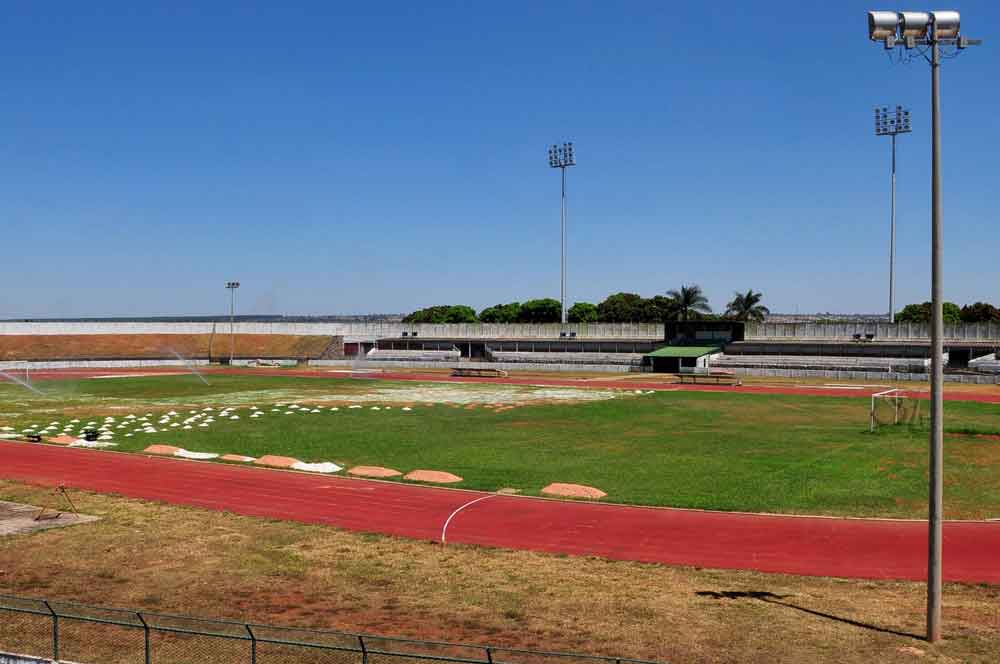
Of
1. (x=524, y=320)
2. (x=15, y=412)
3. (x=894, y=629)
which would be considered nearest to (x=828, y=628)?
(x=894, y=629)

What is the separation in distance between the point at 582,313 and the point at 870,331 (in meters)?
84.5

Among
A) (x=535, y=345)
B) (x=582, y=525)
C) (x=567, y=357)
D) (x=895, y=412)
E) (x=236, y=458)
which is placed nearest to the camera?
(x=582, y=525)

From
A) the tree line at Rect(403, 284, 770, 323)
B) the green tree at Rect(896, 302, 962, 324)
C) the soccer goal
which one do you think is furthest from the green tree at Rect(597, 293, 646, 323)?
the soccer goal

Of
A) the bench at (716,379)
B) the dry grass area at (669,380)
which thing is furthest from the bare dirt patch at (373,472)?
the bench at (716,379)

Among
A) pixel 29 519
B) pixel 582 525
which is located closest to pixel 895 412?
pixel 582 525

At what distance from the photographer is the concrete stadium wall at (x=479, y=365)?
9994 cm

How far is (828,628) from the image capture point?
14.8 m

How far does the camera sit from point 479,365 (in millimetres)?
107000

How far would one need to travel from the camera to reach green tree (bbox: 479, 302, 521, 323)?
17800 cm

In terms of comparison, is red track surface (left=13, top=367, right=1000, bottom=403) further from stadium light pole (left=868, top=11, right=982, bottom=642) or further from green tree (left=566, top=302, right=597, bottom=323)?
green tree (left=566, top=302, right=597, bottom=323)

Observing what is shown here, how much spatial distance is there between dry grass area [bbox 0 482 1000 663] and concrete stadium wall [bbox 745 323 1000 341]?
81.8 meters

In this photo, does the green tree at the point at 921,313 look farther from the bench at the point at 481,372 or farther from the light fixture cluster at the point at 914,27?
the light fixture cluster at the point at 914,27

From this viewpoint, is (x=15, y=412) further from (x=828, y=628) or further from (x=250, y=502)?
(x=828, y=628)

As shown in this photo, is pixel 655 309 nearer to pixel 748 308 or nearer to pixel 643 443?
pixel 748 308
